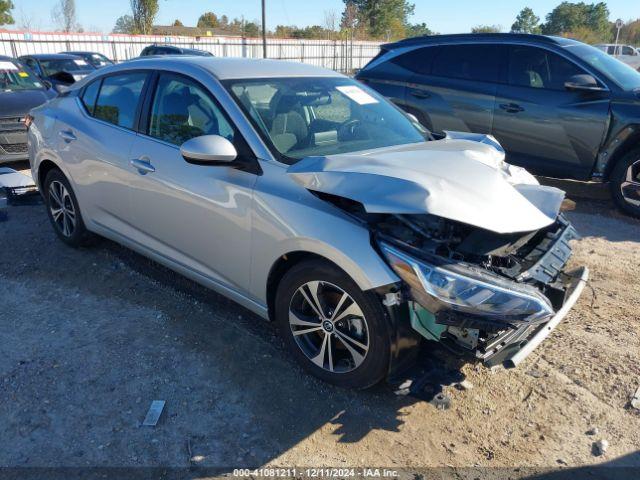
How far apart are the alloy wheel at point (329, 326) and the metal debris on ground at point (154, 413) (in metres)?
0.82

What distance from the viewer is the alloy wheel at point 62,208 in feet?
15.6

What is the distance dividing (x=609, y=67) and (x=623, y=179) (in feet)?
4.62

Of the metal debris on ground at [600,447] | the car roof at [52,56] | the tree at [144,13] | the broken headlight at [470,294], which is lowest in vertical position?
the metal debris on ground at [600,447]

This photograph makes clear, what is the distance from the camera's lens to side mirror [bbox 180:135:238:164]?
3.01 meters

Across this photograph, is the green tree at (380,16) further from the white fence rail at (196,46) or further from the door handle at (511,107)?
the door handle at (511,107)

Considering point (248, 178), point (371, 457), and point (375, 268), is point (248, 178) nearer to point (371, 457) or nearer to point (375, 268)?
point (375, 268)

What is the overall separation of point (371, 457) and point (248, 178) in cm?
166

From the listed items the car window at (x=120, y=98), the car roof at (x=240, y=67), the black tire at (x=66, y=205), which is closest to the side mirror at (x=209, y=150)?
the car roof at (x=240, y=67)

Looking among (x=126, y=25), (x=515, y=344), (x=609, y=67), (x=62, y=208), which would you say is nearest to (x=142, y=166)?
(x=62, y=208)

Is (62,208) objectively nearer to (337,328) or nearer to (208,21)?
(337,328)

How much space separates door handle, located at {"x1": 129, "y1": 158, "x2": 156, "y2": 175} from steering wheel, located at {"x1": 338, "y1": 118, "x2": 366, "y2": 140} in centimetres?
131

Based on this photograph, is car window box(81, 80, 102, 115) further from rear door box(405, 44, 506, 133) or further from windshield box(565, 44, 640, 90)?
windshield box(565, 44, 640, 90)

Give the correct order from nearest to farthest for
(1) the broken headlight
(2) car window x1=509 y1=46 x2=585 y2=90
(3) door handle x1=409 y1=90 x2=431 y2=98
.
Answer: (1) the broken headlight < (2) car window x1=509 y1=46 x2=585 y2=90 < (3) door handle x1=409 y1=90 x2=431 y2=98

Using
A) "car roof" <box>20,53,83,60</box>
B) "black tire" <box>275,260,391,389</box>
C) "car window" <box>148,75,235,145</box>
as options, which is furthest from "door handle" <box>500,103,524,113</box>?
"car roof" <box>20,53,83,60</box>
